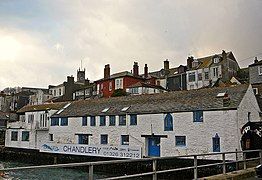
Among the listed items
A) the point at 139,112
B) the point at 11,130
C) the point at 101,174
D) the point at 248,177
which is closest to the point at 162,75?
the point at 11,130

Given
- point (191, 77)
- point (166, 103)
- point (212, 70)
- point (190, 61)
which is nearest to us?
A: point (166, 103)

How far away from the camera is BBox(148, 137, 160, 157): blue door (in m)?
34.5

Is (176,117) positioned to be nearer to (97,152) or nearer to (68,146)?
Result: (97,152)

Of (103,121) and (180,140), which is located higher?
(103,121)

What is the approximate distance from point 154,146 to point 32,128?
73.0 feet

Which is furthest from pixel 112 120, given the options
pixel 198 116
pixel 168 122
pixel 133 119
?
pixel 198 116

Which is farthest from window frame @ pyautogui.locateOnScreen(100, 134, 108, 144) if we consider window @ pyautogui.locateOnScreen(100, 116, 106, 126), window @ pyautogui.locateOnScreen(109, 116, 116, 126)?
window @ pyautogui.locateOnScreen(109, 116, 116, 126)

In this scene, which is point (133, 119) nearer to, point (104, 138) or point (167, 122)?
point (167, 122)

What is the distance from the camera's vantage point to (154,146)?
34.9 m

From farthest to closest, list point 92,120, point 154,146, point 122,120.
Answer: point 92,120 < point 122,120 < point 154,146

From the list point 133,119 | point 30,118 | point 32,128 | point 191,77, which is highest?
point 191,77

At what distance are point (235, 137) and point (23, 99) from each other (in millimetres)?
80007

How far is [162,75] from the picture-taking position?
7575cm

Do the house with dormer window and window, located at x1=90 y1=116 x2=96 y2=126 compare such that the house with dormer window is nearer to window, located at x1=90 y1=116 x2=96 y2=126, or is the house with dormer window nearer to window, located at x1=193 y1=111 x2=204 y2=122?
window, located at x1=90 y1=116 x2=96 y2=126
